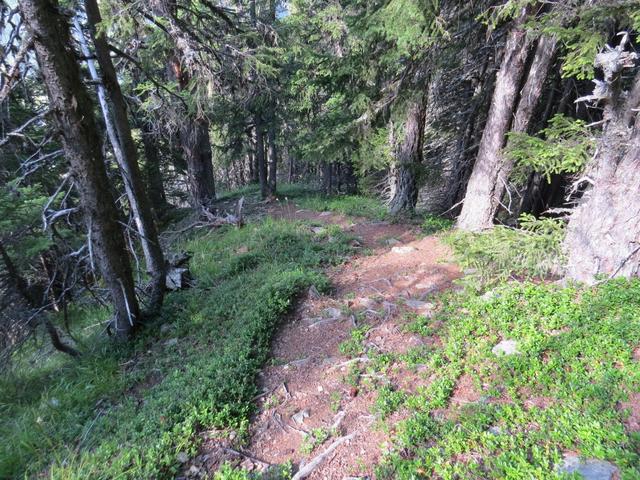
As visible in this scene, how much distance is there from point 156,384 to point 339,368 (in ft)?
7.40

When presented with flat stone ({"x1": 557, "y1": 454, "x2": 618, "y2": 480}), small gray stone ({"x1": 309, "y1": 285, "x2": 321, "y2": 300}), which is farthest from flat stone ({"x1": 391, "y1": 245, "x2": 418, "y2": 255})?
flat stone ({"x1": 557, "y1": 454, "x2": 618, "y2": 480})

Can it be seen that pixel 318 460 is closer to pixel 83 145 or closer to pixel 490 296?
pixel 490 296

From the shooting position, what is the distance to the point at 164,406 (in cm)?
363

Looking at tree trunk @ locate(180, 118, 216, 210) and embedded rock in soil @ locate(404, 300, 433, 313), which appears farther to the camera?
tree trunk @ locate(180, 118, 216, 210)

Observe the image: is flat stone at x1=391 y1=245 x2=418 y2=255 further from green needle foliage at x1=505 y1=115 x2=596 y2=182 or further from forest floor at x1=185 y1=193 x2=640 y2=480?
green needle foliage at x1=505 y1=115 x2=596 y2=182

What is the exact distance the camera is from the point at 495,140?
21.0 feet

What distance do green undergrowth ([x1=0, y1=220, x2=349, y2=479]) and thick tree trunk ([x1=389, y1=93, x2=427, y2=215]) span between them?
3.01 metres

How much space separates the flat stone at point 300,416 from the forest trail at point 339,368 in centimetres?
1

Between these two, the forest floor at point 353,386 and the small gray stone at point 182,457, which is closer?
the forest floor at point 353,386

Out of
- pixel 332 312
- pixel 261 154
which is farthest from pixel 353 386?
pixel 261 154

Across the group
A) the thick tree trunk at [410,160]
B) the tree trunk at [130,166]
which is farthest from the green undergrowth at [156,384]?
the thick tree trunk at [410,160]

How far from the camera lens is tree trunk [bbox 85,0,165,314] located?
4734 millimetres

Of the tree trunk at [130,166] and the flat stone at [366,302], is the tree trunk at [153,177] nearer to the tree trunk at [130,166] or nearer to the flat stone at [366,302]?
the tree trunk at [130,166]

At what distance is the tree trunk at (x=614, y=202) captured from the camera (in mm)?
3695
